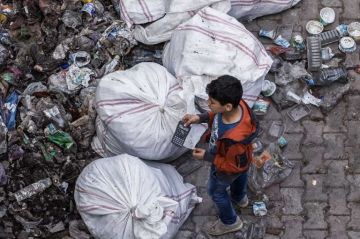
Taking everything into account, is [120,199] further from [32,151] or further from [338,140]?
[338,140]

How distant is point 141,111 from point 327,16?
1785mm

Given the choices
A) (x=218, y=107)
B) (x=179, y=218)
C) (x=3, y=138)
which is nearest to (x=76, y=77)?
(x=3, y=138)

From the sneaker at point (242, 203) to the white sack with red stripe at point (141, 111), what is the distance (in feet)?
1.82

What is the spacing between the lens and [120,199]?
4574 mm

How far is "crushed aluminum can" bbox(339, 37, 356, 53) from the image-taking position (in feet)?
18.3

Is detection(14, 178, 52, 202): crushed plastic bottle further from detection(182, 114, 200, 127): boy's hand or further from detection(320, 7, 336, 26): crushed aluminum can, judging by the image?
detection(320, 7, 336, 26): crushed aluminum can

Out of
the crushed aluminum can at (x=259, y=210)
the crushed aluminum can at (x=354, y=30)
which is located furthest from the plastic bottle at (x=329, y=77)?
the crushed aluminum can at (x=259, y=210)

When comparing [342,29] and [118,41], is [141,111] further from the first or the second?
[342,29]

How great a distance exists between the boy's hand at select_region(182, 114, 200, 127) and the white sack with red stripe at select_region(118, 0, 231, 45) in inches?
41.7

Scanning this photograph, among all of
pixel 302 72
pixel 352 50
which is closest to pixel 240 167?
pixel 302 72

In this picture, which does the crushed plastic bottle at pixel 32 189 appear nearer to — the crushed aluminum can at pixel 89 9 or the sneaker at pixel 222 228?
the sneaker at pixel 222 228

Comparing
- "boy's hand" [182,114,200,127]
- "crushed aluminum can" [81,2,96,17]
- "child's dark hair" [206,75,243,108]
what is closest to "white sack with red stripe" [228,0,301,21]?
"crushed aluminum can" [81,2,96,17]

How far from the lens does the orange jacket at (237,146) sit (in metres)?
4.12

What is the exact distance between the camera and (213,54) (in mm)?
5051
